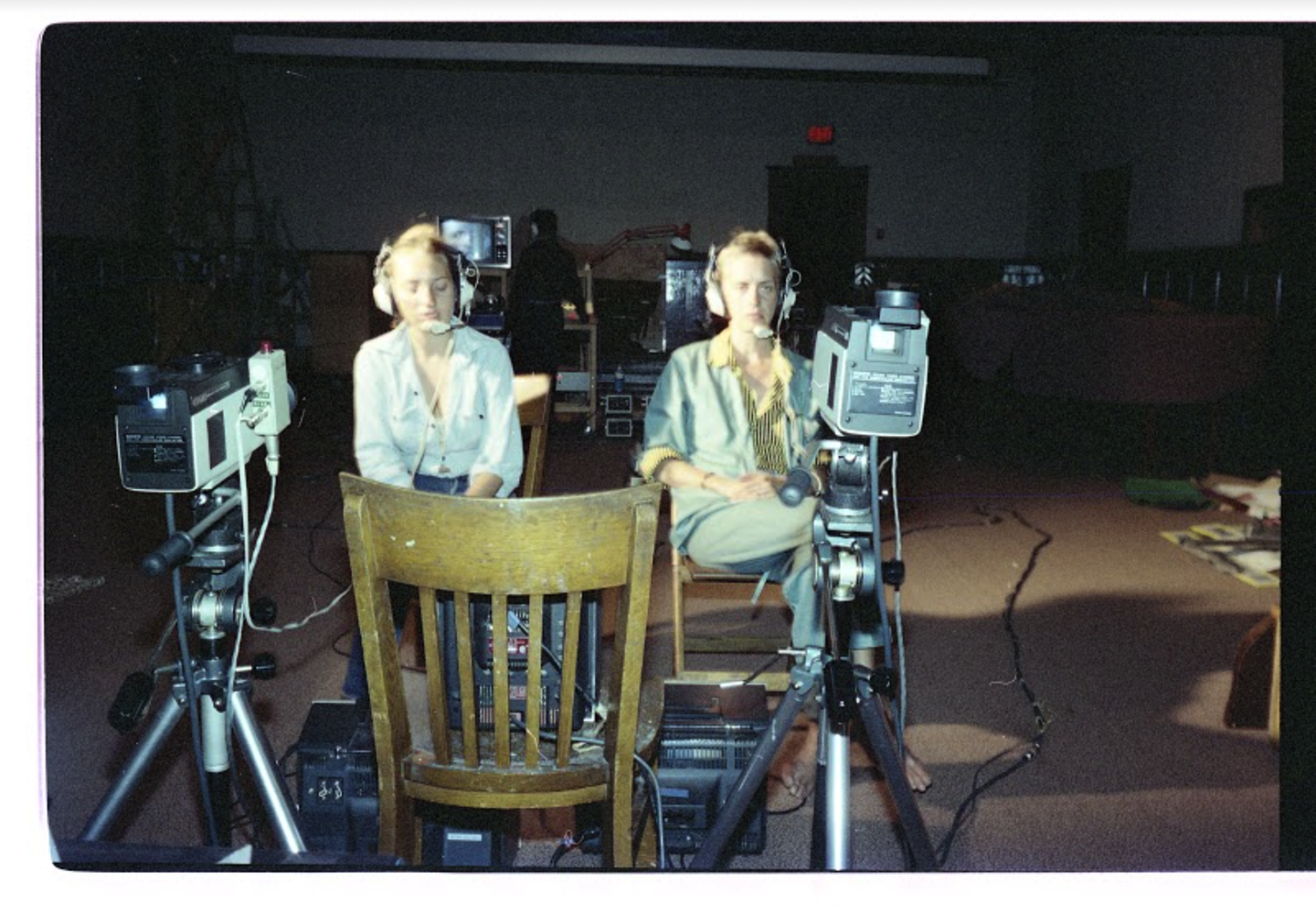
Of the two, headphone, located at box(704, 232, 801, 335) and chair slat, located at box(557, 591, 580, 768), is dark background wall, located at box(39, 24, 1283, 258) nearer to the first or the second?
headphone, located at box(704, 232, 801, 335)

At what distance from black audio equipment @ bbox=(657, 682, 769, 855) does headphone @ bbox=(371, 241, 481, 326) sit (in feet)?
3.43

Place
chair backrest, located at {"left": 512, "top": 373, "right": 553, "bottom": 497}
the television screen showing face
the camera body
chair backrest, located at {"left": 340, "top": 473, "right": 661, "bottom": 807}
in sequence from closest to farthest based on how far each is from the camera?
1. chair backrest, located at {"left": 340, "top": 473, "right": 661, "bottom": 807}
2. the camera body
3. chair backrest, located at {"left": 512, "top": 373, "right": 553, "bottom": 497}
4. the television screen showing face

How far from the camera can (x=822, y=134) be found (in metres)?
4.73

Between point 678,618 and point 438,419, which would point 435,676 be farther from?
point 678,618

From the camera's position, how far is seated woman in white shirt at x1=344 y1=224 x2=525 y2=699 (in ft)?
7.05

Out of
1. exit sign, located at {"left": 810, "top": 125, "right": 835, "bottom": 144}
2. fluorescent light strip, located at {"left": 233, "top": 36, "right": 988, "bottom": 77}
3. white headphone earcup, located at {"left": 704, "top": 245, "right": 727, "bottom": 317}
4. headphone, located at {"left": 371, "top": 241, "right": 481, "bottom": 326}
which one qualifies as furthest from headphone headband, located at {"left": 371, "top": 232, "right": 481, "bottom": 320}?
exit sign, located at {"left": 810, "top": 125, "right": 835, "bottom": 144}

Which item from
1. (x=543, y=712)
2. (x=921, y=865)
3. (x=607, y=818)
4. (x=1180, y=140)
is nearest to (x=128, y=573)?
(x=543, y=712)

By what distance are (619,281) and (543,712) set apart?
3.14 meters

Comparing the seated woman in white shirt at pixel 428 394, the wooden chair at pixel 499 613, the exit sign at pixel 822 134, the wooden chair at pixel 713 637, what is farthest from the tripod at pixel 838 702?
the exit sign at pixel 822 134

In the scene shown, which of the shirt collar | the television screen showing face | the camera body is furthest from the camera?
the television screen showing face

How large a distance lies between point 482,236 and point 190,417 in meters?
2.34

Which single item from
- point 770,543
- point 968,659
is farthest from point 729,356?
point 968,659

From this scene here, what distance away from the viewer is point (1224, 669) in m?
2.83

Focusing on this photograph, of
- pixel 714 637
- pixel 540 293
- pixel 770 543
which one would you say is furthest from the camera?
pixel 540 293
